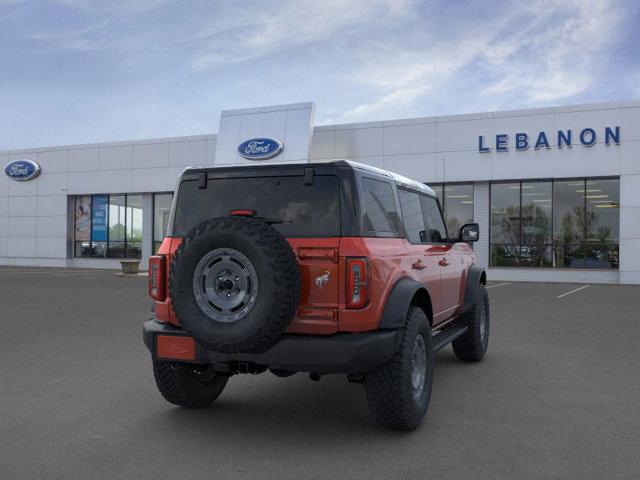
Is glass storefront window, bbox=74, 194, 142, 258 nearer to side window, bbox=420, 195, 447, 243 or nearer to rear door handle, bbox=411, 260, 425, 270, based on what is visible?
side window, bbox=420, 195, 447, 243

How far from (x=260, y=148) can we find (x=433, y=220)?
2057 cm

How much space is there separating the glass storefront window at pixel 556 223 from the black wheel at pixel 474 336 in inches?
686

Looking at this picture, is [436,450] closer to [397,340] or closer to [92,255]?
[397,340]


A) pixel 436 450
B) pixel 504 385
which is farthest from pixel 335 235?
pixel 504 385

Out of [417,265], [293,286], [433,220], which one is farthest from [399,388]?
[433,220]

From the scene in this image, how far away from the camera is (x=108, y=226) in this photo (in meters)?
31.5

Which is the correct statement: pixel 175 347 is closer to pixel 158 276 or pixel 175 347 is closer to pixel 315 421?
pixel 158 276

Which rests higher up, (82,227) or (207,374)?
(82,227)

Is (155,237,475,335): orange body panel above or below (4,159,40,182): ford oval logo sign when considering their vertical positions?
below

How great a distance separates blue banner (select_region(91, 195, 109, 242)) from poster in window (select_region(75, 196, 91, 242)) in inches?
10.9

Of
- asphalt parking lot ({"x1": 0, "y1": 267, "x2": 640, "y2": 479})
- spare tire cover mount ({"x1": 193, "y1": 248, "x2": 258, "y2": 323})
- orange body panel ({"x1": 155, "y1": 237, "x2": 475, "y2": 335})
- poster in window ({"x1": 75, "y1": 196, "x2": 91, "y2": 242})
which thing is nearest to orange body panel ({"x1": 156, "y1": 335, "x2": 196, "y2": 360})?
orange body panel ({"x1": 155, "y1": 237, "x2": 475, "y2": 335})

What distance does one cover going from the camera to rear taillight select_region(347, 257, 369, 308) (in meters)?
4.21

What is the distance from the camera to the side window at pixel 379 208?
4605mm

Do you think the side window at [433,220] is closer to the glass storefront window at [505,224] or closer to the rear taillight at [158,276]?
the rear taillight at [158,276]
